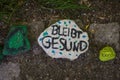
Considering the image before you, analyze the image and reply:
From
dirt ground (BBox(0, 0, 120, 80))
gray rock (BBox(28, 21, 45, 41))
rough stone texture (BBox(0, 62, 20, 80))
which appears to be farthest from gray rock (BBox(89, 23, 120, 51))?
rough stone texture (BBox(0, 62, 20, 80))

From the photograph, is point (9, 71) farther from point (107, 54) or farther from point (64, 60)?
point (107, 54)

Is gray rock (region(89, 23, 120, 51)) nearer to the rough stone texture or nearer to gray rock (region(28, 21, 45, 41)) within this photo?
gray rock (region(28, 21, 45, 41))

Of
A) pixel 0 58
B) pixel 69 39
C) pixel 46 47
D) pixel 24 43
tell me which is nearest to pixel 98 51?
pixel 69 39

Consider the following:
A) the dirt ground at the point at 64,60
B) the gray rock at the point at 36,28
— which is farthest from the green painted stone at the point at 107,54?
the gray rock at the point at 36,28

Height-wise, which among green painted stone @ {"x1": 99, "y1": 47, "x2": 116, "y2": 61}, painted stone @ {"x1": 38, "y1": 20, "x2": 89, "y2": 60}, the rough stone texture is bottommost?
the rough stone texture

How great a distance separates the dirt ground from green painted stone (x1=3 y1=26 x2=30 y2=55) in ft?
0.12

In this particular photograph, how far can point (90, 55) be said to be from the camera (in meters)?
2.02

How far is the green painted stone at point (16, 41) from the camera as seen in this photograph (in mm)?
1941

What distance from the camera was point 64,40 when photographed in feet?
6.50

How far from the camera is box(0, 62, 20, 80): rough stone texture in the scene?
1.99 m

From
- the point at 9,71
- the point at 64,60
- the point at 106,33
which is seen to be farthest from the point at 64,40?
the point at 9,71

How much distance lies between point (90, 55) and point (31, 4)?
52 centimetres

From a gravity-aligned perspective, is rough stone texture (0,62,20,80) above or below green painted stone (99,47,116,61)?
below

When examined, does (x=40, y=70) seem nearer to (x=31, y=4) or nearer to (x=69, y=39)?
(x=69, y=39)
